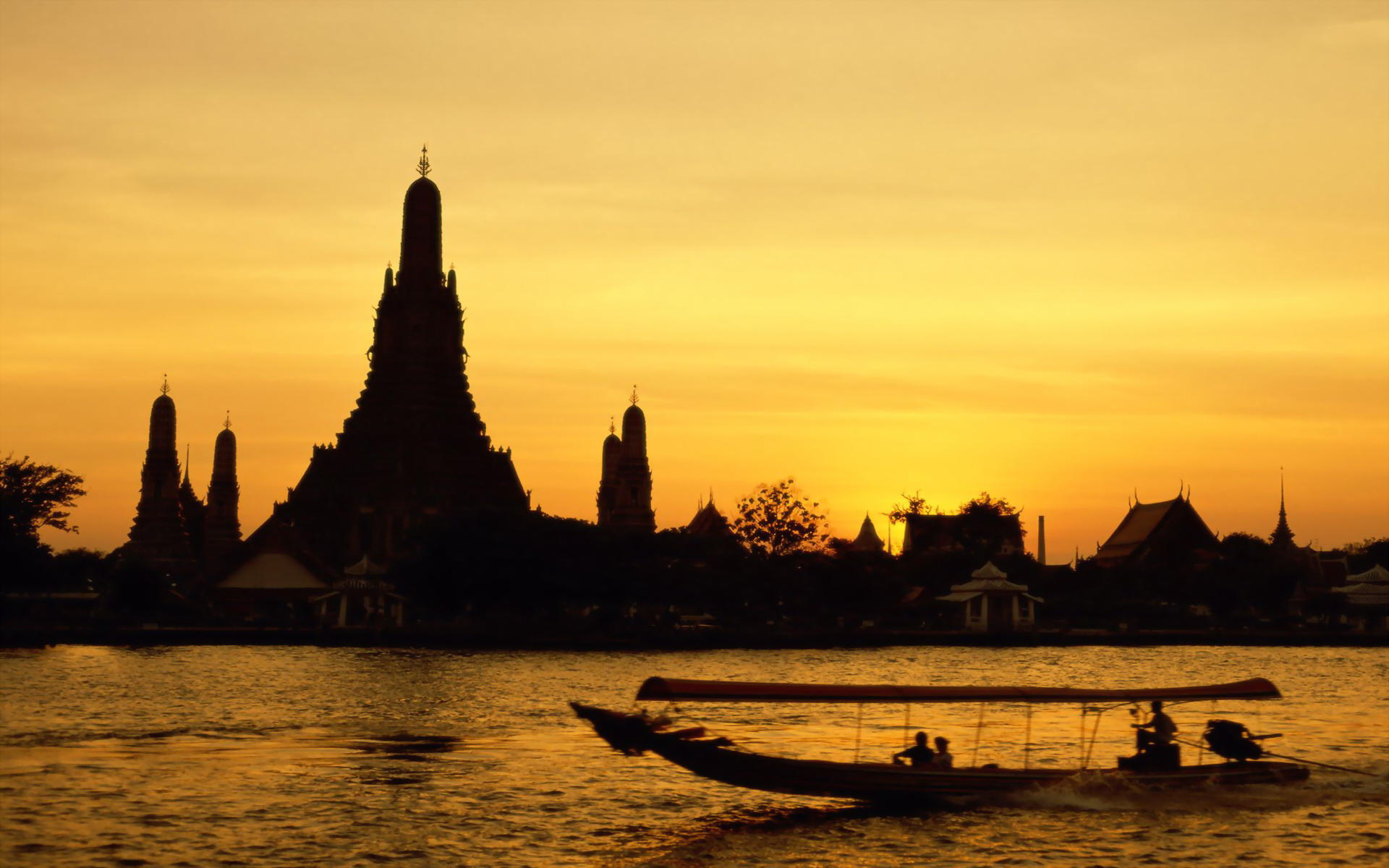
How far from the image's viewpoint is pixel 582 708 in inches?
1252

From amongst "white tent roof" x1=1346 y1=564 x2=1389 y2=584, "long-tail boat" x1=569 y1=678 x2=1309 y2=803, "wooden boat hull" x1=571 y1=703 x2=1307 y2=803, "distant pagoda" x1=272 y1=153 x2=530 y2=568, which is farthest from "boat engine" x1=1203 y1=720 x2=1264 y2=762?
"white tent roof" x1=1346 y1=564 x2=1389 y2=584

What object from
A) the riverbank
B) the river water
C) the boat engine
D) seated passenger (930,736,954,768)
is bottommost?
the river water

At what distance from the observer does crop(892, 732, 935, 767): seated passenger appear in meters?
32.6

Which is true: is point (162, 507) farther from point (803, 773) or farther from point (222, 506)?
point (803, 773)

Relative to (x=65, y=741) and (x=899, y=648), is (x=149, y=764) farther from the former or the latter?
(x=899, y=648)

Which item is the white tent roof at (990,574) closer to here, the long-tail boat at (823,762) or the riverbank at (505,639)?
the riverbank at (505,639)

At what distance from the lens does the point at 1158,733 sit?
111 feet

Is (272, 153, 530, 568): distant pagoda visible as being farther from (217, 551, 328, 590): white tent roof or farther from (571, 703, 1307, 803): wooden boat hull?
(571, 703, 1307, 803): wooden boat hull

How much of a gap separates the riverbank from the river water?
52.2 ft

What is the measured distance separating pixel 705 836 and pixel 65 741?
18954 millimetres

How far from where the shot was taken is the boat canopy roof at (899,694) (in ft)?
102

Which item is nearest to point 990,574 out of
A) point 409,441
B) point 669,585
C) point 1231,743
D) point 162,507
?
point 669,585

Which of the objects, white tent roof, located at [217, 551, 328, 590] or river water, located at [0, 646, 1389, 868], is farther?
white tent roof, located at [217, 551, 328, 590]

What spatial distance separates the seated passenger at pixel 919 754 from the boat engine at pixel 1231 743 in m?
5.82
